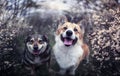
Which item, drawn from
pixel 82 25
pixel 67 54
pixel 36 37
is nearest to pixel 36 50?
pixel 36 37

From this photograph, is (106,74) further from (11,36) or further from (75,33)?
(11,36)

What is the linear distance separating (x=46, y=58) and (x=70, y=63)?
0.32 metres

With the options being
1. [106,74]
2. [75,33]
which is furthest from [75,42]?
[106,74]

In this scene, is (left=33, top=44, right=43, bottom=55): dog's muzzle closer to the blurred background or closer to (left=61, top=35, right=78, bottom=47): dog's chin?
the blurred background

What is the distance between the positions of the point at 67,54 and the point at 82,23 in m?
0.45

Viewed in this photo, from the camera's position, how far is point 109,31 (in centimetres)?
623

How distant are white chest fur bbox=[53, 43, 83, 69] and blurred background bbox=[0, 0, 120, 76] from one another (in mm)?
105

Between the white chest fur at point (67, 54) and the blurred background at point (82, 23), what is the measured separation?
0.11 meters

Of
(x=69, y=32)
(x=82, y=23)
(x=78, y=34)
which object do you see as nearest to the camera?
(x=69, y=32)

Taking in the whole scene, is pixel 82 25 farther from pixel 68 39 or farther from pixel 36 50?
pixel 36 50

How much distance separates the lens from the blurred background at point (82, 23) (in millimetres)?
6176

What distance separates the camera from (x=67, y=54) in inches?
245

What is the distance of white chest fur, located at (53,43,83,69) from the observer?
618 centimetres

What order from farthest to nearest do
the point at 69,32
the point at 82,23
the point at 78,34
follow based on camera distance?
the point at 82,23 < the point at 78,34 < the point at 69,32
